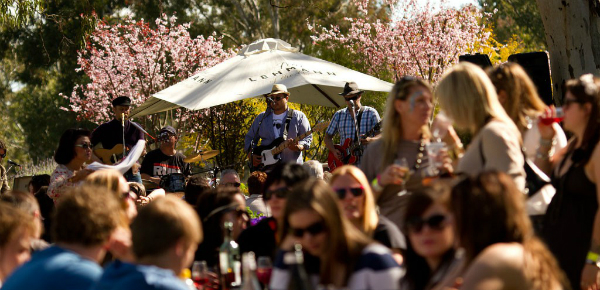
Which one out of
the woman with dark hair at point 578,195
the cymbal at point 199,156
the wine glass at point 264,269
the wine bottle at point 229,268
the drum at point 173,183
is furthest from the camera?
the cymbal at point 199,156

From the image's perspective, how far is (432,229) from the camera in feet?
12.5

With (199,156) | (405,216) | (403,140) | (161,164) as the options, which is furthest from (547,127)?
(199,156)

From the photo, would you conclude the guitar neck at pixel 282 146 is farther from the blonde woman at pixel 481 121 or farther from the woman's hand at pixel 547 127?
the blonde woman at pixel 481 121

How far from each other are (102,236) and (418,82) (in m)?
2.10

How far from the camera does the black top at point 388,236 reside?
15.1 ft

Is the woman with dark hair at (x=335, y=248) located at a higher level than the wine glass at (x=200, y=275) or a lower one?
higher

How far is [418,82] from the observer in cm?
539

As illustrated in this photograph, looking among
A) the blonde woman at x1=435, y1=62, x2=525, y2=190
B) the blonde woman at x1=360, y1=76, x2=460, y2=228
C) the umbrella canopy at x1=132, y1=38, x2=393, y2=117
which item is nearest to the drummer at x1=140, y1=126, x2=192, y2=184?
the umbrella canopy at x1=132, y1=38, x2=393, y2=117

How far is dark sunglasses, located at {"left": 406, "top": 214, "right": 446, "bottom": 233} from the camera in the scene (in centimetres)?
379

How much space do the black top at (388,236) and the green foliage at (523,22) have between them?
3871cm

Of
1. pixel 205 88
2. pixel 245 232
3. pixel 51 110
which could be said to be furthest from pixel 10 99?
pixel 245 232

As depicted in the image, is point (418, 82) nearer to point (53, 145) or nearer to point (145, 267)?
point (145, 267)

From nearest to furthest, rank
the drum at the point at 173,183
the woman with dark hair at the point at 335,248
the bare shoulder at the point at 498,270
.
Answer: the bare shoulder at the point at 498,270 < the woman with dark hair at the point at 335,248 < the drum at the point at 173,183

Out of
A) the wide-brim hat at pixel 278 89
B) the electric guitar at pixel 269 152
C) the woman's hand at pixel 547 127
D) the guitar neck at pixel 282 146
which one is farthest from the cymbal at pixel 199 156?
the woman's hand at pixel 547 127
